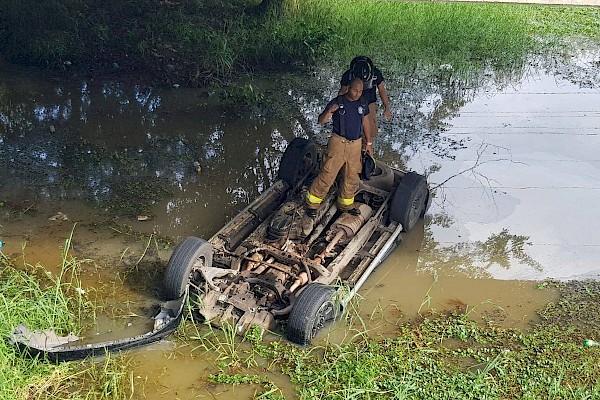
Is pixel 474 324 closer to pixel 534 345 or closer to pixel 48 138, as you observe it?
pixel 534 345

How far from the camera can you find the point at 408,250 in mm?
7672

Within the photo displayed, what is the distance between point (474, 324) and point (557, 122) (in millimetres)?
5497

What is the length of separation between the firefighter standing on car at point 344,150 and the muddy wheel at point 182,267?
128cm

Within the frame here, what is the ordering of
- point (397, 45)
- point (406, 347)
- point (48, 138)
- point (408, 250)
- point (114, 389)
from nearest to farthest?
point (114, 389) → point (406, 347) → point (408, 250) → point (48, 138) → point (397, 45)

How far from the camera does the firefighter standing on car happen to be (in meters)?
7.10

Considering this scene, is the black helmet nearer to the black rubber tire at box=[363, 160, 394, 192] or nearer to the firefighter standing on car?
the firefighter standing on car

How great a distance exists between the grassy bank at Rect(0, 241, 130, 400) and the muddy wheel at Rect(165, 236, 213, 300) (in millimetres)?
811

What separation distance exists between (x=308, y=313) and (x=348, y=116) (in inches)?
91.1

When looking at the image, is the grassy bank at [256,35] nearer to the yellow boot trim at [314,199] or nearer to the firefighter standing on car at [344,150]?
the firefighter standing on car at [344,150]

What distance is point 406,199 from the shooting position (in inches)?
291

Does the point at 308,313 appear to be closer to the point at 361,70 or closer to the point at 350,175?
the point at 350,175

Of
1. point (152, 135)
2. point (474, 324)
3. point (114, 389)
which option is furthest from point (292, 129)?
point (114, 389)

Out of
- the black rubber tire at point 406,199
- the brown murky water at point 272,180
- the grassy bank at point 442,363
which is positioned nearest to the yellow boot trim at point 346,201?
the black rubber tire at point 406,199

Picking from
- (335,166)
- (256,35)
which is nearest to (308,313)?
Answer: (335,166)
